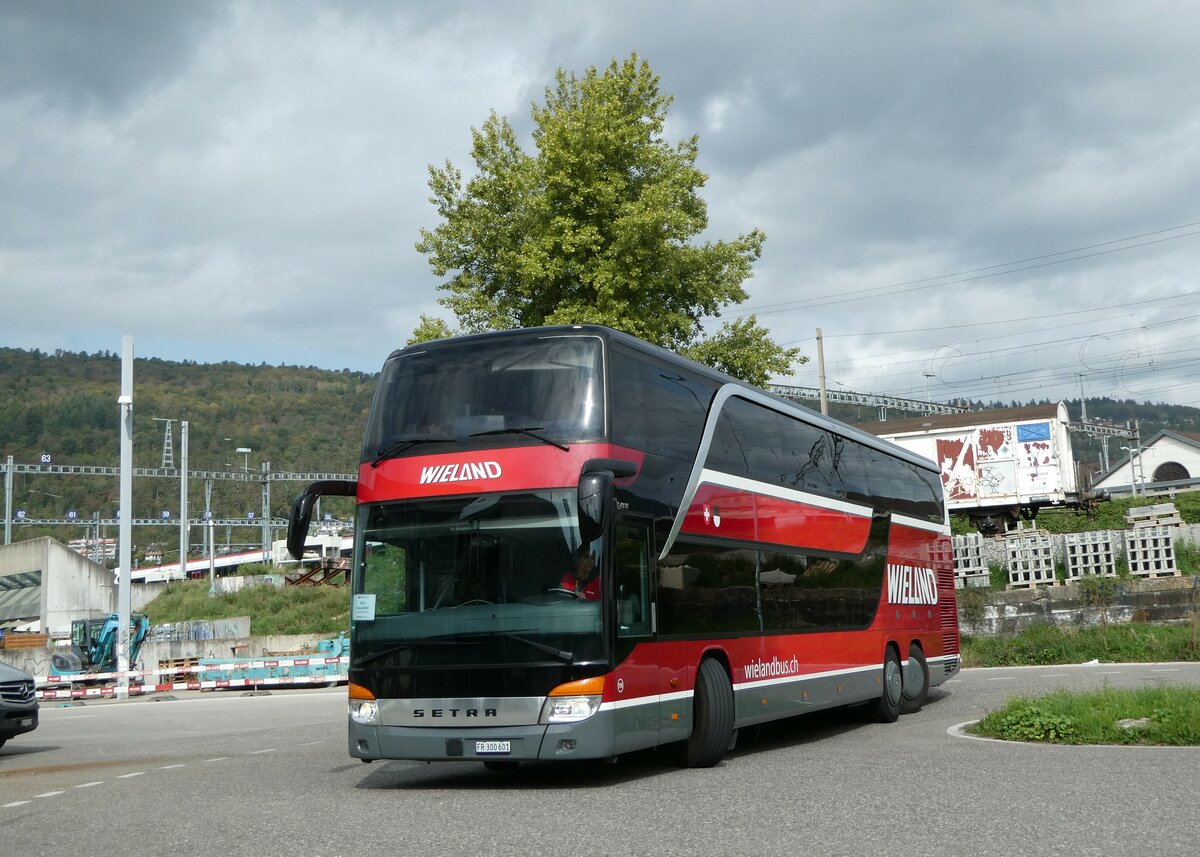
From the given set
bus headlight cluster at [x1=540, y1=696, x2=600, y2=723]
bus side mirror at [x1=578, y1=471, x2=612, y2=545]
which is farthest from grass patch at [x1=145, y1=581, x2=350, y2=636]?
bus side mirror at [x1=578, y1=471, x2=612, y2=545]

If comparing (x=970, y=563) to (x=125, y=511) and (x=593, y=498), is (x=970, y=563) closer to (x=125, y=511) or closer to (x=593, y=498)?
(x=125, y=511)

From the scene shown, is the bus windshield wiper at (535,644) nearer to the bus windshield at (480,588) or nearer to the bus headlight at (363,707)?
the bus windshield at (480,588)

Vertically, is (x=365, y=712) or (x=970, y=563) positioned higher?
(x=970, y=563)

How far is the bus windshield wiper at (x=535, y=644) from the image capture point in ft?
34.8

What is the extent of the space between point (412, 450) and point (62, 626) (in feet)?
135

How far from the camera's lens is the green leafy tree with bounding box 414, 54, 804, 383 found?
Result: 25359 mm

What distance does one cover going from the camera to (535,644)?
1070 centimetres

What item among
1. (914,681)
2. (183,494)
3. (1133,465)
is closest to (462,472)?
(914,681)

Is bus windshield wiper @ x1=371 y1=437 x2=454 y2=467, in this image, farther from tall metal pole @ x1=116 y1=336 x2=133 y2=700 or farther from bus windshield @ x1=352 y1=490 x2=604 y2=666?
tall metal pole @ x1=116 y1=336 x2=133 y2=700

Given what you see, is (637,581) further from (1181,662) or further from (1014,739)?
(1181,662)

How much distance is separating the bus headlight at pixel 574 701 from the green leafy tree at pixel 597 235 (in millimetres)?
14640

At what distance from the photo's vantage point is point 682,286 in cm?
2673

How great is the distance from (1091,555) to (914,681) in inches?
705

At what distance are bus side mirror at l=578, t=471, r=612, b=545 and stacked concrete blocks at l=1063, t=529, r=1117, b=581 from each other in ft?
91.0
